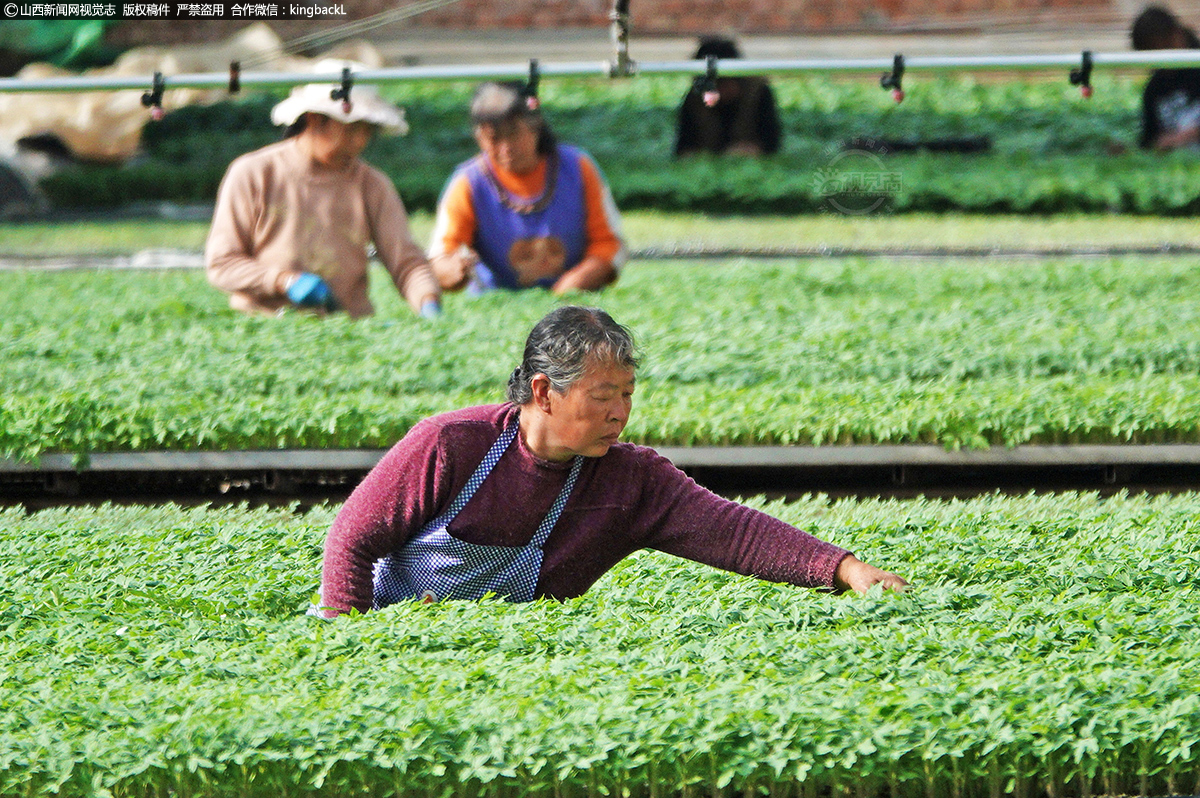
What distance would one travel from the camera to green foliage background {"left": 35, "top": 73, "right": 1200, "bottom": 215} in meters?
13.1

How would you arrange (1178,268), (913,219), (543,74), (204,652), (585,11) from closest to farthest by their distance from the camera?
(204,652)
(543,74)
(1178,268)
(913,219)
(585,11)

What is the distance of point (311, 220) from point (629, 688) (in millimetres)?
4580

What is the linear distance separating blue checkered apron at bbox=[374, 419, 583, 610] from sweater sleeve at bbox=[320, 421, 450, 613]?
77 millimetres

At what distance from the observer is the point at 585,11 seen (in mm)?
15820

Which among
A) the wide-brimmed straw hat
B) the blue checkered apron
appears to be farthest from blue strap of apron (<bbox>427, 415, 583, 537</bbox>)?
the wide-brimmed straw hat

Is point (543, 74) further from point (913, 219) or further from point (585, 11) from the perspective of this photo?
point (585, 11)

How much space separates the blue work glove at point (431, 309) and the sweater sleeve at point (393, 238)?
0.45 ft

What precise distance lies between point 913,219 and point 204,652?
10.4 metres

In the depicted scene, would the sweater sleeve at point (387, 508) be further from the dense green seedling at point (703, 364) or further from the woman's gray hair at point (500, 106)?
the woman's gray hair at point (500, 106)

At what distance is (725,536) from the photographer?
11.5ft

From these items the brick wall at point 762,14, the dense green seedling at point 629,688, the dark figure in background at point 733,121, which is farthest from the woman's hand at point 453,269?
the brick wall at point 762,14

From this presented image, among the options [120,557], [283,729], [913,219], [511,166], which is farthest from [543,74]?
[913,219]

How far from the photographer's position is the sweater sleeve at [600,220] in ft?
25.6

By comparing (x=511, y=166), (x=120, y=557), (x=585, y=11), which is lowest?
(x=120, y=557)
